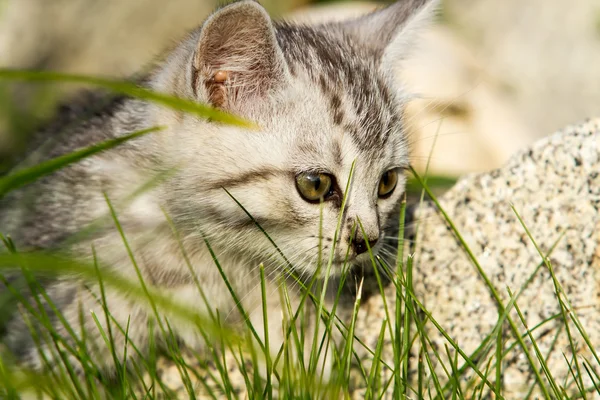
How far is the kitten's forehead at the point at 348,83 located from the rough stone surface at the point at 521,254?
1.13ft

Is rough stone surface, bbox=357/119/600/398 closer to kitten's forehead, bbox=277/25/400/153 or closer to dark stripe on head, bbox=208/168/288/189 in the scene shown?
kitten's forehead, bbox=277/25/400/153

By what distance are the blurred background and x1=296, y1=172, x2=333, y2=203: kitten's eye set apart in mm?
1913

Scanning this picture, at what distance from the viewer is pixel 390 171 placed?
6.43 feet

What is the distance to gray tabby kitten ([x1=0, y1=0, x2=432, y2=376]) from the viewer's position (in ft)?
5.79

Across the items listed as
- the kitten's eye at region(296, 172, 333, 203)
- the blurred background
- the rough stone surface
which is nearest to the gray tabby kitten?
the kitten's eye at region(296, 172, 333, 203)

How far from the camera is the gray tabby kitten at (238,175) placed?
176cm

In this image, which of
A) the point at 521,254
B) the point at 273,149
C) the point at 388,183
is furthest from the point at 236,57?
the point at 521,254

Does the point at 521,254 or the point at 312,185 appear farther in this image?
the point at 521,254

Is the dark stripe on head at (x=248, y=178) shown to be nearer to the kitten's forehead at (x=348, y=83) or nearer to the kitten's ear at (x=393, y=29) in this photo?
the kitten's forehead at (x=348, y=83)

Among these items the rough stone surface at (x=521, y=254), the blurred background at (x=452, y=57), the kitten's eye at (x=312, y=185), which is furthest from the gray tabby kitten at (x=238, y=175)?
the blurred background at (x=452, y=57)

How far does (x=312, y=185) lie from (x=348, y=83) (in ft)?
1.12

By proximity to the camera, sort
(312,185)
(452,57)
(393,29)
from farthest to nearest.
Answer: (452,57)
(393,29)
(312,185)

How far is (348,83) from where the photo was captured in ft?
6.30

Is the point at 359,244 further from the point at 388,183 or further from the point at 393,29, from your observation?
the point at 393,29
